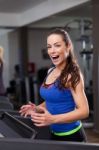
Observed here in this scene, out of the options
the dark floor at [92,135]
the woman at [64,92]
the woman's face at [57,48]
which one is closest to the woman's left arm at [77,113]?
the woman at [64,92]

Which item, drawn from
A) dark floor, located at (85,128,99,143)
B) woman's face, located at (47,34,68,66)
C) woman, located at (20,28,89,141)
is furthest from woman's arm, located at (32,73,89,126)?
dark floor, located at (85,128,99,143)

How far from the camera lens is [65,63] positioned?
4.94ft

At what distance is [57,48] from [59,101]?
0.74ft

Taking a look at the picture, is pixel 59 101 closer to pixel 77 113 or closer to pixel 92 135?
pixel 77 113

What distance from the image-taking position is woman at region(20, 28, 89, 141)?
1.37m

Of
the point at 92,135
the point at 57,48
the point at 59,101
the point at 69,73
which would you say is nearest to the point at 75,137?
the point at 59,101

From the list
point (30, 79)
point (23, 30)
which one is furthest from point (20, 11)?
point (30, 79)

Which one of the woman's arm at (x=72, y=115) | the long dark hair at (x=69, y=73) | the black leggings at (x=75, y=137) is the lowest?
the black leggings at (x=75, y=137)

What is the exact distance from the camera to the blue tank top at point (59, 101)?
4.75ft

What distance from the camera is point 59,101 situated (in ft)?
4.83

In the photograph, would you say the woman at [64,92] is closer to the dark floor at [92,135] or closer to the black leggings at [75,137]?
the black leggings at [75,137]

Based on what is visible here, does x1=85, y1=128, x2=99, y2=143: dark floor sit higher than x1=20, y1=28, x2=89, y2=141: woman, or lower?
lower

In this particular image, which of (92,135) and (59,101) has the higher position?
(59,101)

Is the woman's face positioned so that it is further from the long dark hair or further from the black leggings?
the black leggings
